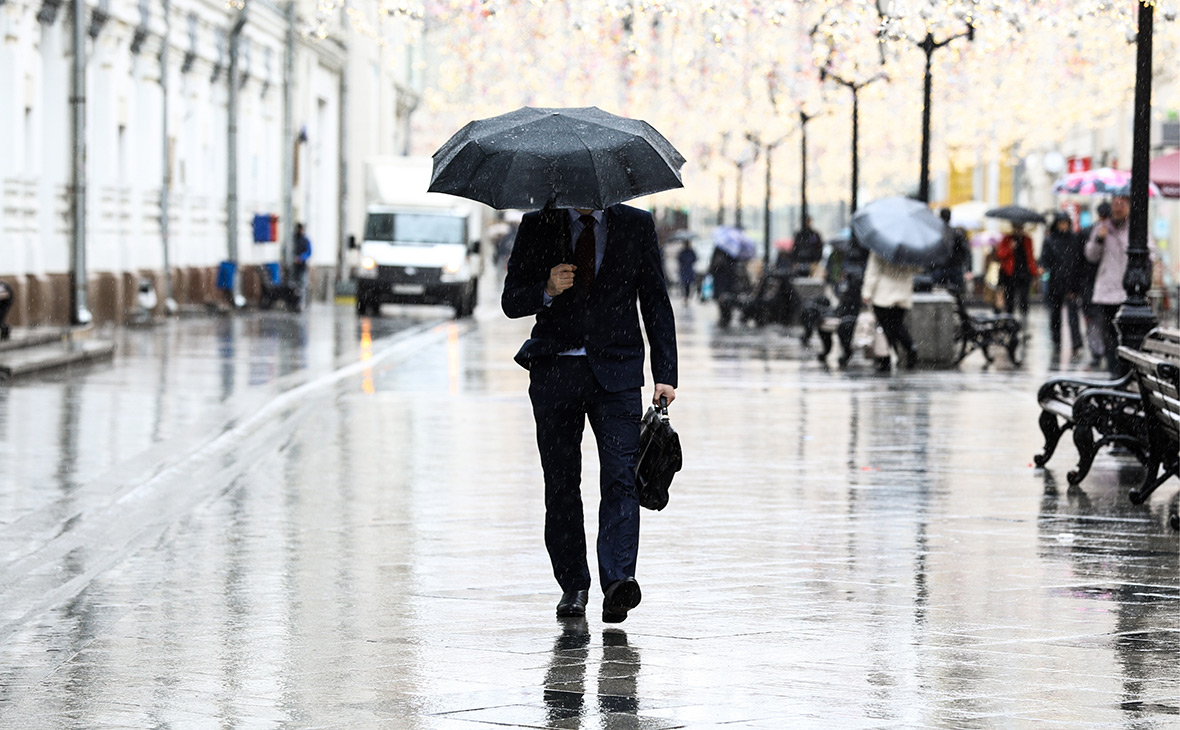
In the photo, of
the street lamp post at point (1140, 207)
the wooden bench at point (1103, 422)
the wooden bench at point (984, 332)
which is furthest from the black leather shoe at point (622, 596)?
the wooden bench at point (984, 332)

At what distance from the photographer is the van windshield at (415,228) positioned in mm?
39906

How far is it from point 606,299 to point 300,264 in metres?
35.0

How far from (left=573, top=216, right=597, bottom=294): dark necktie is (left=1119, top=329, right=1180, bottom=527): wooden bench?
3.85 meters

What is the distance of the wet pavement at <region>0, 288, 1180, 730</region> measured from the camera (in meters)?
6.21

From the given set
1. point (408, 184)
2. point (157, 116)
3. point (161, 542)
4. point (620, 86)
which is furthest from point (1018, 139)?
point (161, 542)

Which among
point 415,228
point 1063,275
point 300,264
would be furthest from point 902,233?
point 300,264

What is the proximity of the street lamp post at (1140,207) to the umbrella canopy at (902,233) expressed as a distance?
6894 mm

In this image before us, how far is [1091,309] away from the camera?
22.2 meters

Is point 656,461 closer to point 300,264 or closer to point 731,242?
point 731,242

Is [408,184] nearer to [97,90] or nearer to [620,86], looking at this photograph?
[97,90]

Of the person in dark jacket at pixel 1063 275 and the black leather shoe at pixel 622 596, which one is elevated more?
the person in dark jacket at pixel 1063 275

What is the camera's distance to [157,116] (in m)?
35.0

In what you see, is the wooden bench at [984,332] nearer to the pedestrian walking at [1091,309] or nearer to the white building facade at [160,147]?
the pedestrian walking at [1091,309]

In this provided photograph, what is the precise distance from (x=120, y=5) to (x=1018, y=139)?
108 feet
